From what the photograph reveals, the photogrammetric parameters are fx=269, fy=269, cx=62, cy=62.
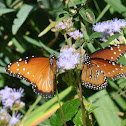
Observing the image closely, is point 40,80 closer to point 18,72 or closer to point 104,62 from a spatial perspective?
point 18,72

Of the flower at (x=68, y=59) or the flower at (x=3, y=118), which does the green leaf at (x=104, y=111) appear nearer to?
the flower at (x=68, y=59)

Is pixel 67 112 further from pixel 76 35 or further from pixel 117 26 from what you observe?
pixel 117 26

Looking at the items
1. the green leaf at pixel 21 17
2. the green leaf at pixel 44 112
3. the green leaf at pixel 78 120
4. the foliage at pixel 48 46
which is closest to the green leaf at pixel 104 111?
the foliage at pixel 48 46

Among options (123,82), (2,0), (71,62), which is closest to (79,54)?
(71,62)

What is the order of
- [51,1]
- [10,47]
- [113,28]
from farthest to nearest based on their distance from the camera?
[10,47]
[51,1]
[113,28]

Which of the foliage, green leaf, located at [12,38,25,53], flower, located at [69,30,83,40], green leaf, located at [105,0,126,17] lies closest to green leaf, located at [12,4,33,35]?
the foliage

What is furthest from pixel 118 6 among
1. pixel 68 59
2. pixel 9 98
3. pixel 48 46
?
pixel 9 98
